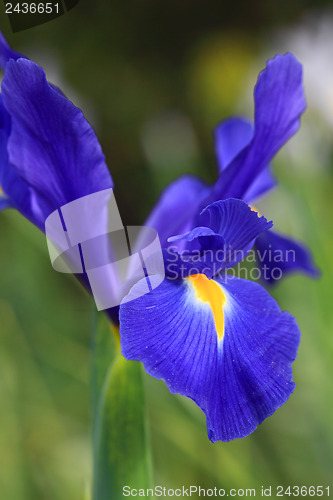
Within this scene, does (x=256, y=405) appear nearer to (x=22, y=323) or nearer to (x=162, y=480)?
(x=162, y=480)

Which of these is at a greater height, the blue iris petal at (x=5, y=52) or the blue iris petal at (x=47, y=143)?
the blue iris petal at (x=5, y=52)

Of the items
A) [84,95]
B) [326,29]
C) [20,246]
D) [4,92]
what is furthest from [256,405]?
[84,95]

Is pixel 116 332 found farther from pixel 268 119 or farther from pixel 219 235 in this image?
pixel 268 119

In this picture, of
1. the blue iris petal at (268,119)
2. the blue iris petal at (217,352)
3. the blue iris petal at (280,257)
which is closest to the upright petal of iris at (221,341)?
the blue iris petal at (217,352)

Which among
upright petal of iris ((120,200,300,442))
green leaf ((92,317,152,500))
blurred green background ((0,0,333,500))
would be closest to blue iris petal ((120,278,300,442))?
upright petal of iris ((120,200,300,442))

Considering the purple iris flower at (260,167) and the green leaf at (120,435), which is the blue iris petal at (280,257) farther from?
the green leaf at (120,435)

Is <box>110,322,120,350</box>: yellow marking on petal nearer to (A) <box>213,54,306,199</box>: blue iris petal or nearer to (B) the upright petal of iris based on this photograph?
(B) the upright petal of iris

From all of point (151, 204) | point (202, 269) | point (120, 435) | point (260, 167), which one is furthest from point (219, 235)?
point (151, 204)
